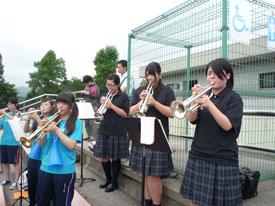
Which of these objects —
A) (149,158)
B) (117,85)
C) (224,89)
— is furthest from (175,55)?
(224,89)

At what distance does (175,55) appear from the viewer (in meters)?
5.44

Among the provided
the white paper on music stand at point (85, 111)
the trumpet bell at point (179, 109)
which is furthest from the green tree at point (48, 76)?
the trumpet bell at point (179, 109)

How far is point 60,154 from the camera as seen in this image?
3.33m

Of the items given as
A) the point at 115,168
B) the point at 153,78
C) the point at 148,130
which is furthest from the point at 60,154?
the point at 115,168

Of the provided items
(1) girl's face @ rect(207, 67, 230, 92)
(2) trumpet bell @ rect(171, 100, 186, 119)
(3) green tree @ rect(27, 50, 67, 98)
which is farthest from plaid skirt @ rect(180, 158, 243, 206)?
(3) green tree @ rect(27, 50, 67, 98)

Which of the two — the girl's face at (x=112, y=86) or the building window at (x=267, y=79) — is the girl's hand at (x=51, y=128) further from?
the building window at (x=267, y=79)

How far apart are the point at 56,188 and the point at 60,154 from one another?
1.24 ft

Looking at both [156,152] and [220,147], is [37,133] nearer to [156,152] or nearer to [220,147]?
[156,152]

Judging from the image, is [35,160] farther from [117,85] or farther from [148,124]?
[148,124]

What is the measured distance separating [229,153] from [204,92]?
578 millimetres

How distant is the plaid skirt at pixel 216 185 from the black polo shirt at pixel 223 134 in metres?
0.07

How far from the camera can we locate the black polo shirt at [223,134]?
251 cm

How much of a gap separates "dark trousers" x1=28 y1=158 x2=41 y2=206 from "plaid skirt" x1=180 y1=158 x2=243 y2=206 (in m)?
2.47

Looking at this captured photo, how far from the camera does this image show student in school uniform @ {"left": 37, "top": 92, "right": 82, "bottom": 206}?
10.7 feet
